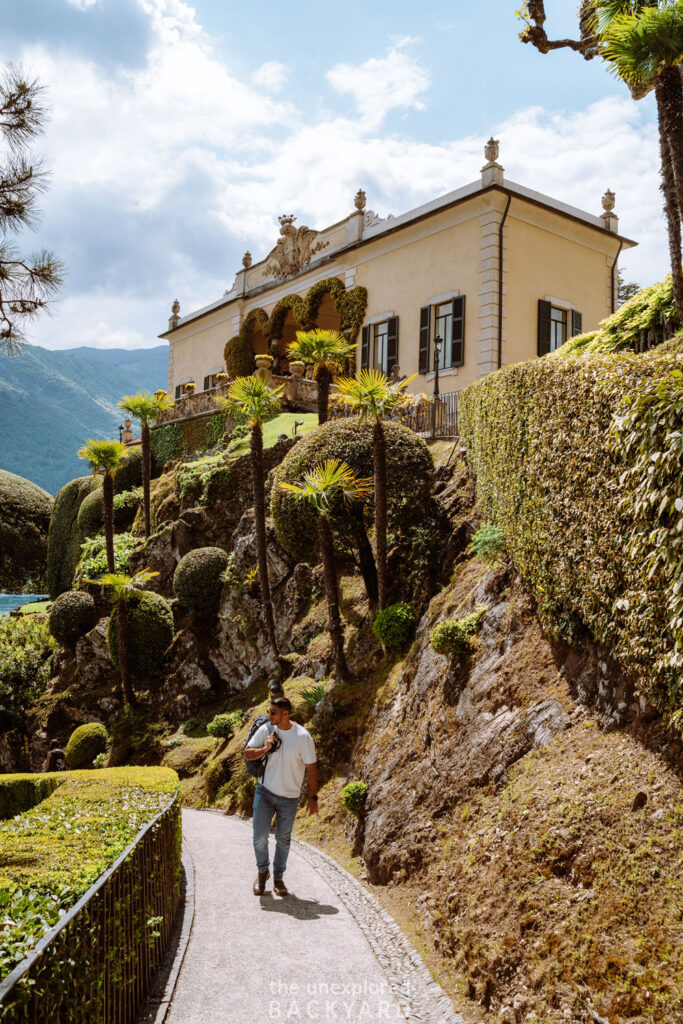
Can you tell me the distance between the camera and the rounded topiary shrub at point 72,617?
25.4 m

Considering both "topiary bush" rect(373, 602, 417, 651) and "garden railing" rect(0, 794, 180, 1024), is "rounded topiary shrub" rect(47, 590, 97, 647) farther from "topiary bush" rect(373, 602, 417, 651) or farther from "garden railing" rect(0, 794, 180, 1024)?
"garden railing" rect(0, 794, 180, 1024)

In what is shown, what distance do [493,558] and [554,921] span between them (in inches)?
216

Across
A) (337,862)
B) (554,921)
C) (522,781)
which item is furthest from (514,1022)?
(337,862)

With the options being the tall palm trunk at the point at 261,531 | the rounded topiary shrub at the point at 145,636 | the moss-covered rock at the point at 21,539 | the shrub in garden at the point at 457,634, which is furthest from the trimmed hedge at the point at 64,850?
the moss-covered rock at the point at 21,539

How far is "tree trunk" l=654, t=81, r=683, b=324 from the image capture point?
10.9 m

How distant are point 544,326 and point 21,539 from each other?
26.4 meters

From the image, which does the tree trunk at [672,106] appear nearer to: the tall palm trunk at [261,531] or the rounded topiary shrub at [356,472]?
the rounded topiary shrub at [356,472]

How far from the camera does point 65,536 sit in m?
33.6

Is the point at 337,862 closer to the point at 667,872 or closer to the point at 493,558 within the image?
the point at 493,558

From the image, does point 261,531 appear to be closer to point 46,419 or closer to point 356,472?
point 356,472

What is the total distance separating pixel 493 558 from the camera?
34.0ft

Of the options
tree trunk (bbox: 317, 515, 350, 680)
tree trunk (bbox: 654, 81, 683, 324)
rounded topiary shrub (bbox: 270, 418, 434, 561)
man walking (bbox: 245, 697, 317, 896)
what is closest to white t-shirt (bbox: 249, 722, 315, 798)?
man walking (bbox: 245, 697, 317, 896)

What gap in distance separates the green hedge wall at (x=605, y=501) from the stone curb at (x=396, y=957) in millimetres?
2782

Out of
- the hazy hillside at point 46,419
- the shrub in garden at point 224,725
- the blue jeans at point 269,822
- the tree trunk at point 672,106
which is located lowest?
the shrub in garden at point 224,725
